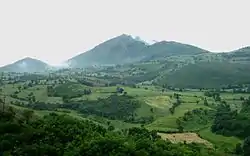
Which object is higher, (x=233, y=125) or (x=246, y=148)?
(x=246, y=148)

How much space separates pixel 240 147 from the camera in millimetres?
120250

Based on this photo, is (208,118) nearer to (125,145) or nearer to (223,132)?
(223,132)

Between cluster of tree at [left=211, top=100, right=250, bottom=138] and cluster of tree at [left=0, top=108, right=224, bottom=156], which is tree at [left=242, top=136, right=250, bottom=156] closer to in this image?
cluster of tree at [left=0, top=108, right=224, bottom=156]

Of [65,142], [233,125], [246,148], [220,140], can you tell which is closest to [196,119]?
[233,125]

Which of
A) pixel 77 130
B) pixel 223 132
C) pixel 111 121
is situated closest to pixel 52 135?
pixel 77 130

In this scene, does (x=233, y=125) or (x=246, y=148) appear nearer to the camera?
(x=246, y=148)

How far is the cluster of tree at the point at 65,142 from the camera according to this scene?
8288 cm

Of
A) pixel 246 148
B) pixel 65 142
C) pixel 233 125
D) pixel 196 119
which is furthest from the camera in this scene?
pixel 196 119

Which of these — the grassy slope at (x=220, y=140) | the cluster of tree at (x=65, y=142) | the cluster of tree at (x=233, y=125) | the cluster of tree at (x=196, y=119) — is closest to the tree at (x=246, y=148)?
the grassy slope at (x=220, y=140)

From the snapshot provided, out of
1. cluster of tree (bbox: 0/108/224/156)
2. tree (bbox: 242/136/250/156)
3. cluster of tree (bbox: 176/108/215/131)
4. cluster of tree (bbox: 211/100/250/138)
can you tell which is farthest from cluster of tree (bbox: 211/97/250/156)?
cluster of tree (bbox: 0/108/224/156)

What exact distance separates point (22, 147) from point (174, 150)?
2819 centimetres

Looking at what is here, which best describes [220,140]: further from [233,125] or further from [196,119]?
[196,119]

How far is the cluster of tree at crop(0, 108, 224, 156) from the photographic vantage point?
8288cm

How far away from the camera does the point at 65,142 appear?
9194cm
